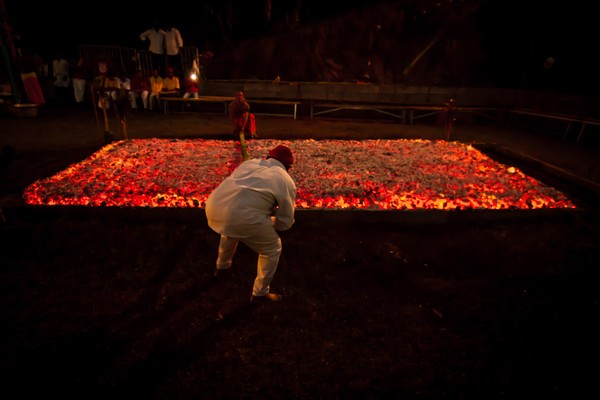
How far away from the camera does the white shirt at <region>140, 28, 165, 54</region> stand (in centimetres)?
1669

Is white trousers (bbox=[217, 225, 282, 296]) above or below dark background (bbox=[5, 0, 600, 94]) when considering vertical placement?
below

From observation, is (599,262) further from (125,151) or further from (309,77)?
(309,77)

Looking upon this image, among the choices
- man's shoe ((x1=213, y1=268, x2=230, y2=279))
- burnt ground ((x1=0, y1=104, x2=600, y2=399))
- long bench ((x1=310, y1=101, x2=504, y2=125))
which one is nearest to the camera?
burnt ground ((x1=0, y1=104, x2=600, y2=399))

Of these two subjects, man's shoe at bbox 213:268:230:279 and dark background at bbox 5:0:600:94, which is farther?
dark background at bbox 5:0:600:94

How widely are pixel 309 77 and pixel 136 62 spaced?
30.9ft

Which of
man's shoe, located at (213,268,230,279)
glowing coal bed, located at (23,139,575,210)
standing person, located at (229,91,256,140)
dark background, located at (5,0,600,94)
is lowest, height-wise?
man's shoe, located at (213,268,230,279)

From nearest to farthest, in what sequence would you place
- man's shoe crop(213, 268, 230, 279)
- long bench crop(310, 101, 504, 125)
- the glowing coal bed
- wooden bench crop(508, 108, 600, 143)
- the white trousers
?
the white trousers
man's shoe crop(213, 268, 230, 279)
the glowing coal bed
wooden bench crop(508, 108, 600, 143)
long bench crop(310, 101, 504, 125)

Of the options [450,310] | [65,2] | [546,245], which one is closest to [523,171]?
[546,245]

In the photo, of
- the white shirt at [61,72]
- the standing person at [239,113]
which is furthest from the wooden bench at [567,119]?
the white shirt at [61,72]

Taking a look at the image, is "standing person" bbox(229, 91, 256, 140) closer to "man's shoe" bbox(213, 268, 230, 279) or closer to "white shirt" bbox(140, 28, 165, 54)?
"man's shoe" bbox(213, 268, 230, 279)

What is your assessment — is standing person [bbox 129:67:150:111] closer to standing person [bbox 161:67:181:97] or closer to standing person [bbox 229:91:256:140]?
standing person [bbox 161:67:181:97]

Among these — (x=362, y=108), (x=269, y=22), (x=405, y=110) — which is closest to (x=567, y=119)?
(x=405, y=110)

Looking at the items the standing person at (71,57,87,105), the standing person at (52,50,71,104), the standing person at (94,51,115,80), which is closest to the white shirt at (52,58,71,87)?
the standing person at (52,50,71,104)

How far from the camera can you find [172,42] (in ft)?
55.7
